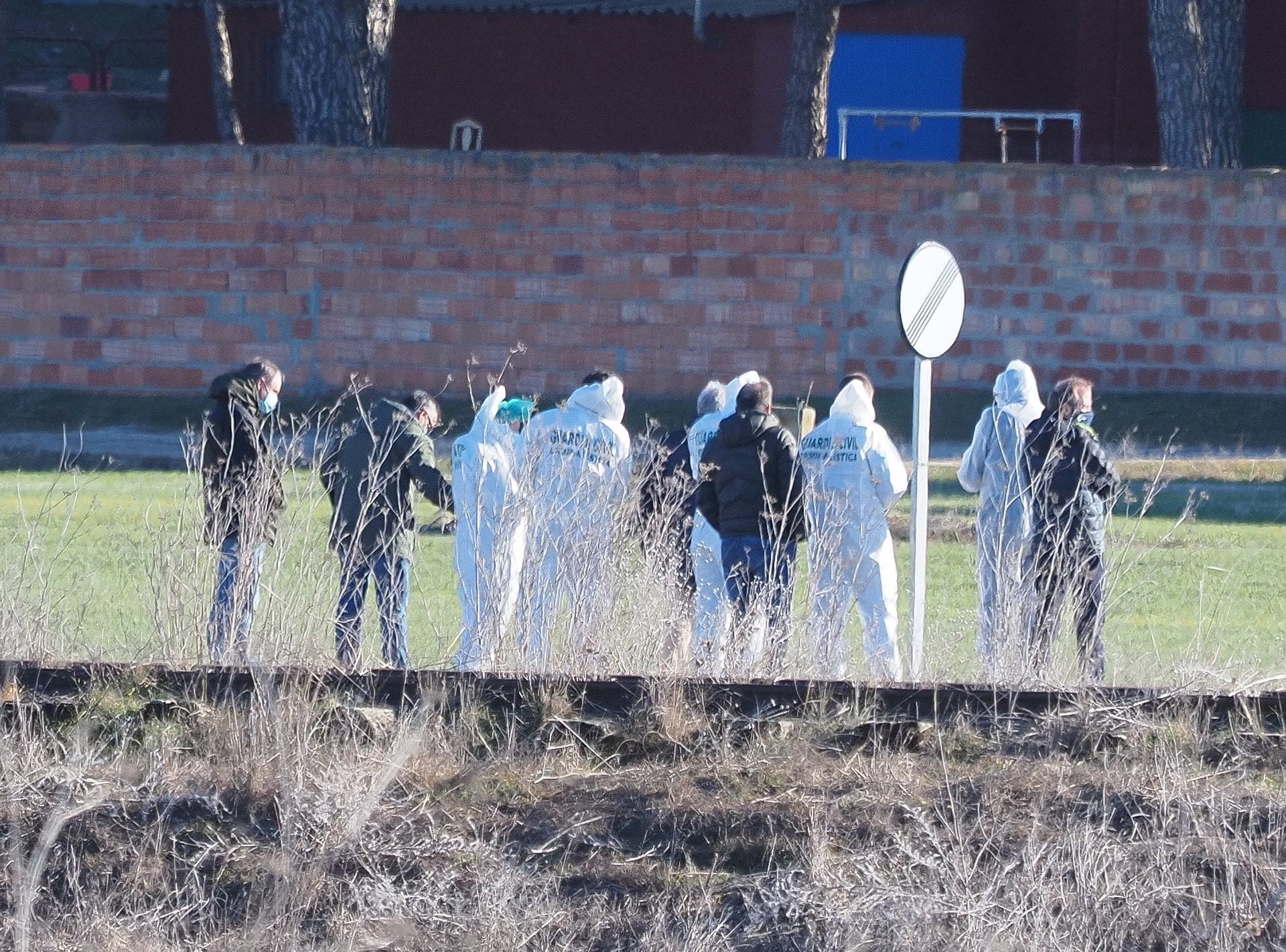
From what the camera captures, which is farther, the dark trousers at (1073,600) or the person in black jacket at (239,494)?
the dark trousers at (1073,600)

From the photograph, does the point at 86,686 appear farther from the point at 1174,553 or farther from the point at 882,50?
the point at 882,50

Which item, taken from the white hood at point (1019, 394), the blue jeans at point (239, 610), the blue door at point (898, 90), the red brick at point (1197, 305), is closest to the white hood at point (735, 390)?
the white hood at point (1019, 394)

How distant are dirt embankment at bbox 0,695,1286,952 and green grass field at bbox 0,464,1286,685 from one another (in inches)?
25.7

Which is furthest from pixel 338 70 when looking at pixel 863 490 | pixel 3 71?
pixel 863 490

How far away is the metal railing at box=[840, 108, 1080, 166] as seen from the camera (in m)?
19.9

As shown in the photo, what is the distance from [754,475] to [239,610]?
2.60 metres

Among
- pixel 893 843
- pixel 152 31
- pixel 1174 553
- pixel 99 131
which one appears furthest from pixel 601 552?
pixel 152 31

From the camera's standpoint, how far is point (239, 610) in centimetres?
709

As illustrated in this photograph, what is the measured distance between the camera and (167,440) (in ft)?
54.5

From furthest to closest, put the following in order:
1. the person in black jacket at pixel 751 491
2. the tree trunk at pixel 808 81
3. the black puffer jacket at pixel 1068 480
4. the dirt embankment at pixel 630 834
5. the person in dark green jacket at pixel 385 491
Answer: the tree trunk at pixel 808 81 < the person in black jacket at pixel 751 491 < the black puffer jacket at pixel 1068 480 < the person in dark green jacket at pixel 385 491 < the dirt embankment at pixel 630 834

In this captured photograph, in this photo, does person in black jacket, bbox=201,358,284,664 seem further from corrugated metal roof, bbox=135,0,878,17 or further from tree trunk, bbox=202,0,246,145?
corrugated metal roof, bbox=135,0,878,17

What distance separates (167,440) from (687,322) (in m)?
4.71

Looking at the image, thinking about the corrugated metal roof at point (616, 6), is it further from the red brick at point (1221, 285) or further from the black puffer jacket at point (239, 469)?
the black puffer jacket at point (239, 469)

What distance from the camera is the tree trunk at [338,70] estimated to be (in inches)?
753
